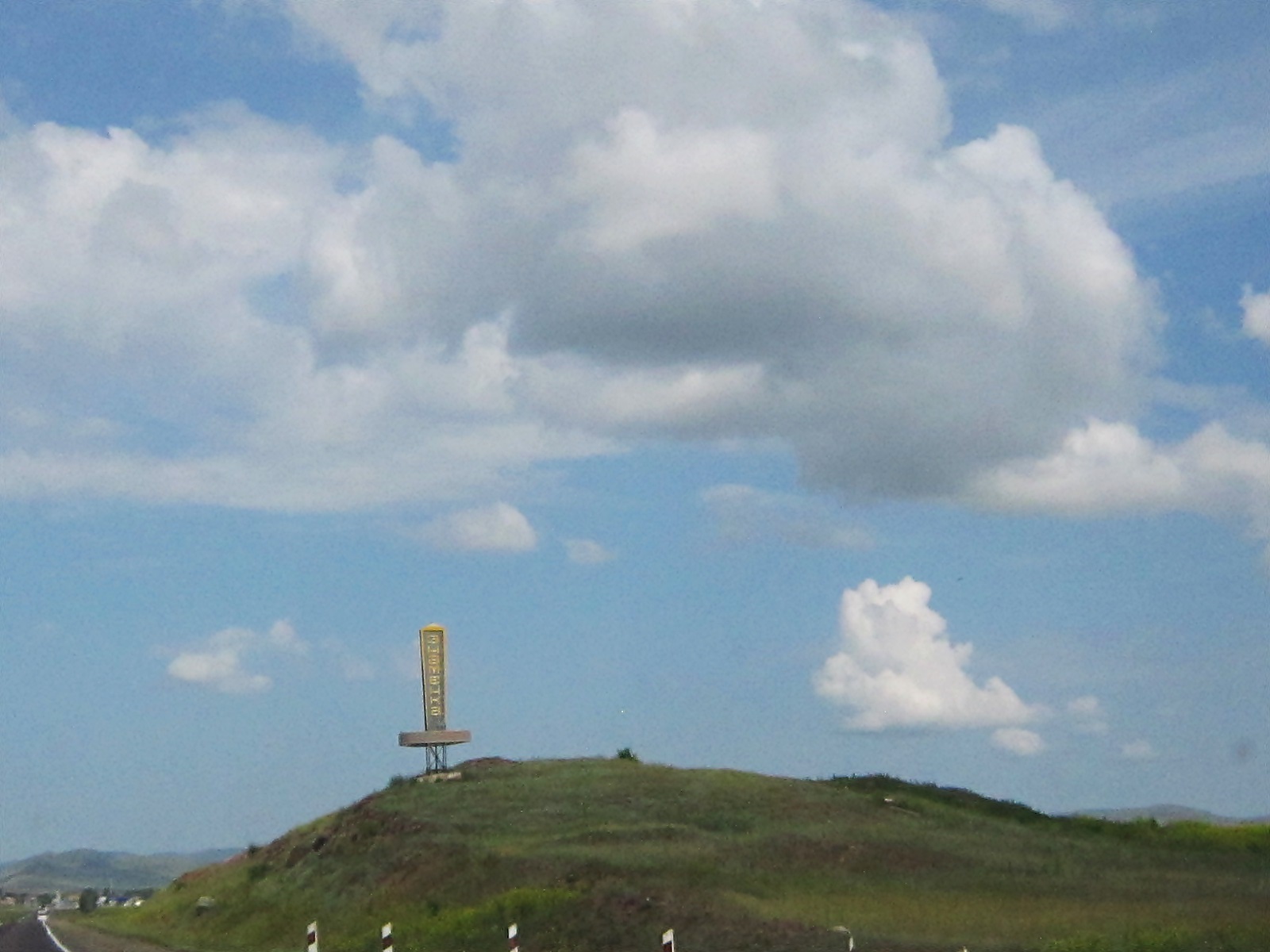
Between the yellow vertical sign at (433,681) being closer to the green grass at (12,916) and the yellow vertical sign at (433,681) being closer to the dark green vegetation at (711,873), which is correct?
the dark green vegetation at (711,873)

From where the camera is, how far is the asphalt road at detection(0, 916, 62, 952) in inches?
1921

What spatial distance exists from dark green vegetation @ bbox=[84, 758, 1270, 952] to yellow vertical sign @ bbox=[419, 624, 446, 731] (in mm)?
3302

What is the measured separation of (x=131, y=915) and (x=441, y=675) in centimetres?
2127

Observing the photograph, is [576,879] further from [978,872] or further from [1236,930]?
[1236,930]

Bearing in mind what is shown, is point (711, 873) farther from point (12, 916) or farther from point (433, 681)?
point (12, 916)

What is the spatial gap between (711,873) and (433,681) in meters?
28.1

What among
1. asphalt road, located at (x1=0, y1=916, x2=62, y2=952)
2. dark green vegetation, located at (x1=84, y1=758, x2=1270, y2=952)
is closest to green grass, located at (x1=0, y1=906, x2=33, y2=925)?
asphalt road, located at (x1=0, y1=916, x2=62, y2=952)

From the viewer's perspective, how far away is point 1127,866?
53.6 m

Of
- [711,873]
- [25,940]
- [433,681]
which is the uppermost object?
[433,681]

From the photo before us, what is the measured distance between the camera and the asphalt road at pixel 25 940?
4878cm

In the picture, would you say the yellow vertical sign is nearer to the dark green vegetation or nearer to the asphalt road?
the dark green vegetation

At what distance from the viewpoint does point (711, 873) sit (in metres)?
45.5

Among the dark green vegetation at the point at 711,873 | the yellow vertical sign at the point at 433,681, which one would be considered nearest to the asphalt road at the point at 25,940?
the dark green vegetation at the point at 711,873

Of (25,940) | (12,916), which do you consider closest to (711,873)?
(25,940)
